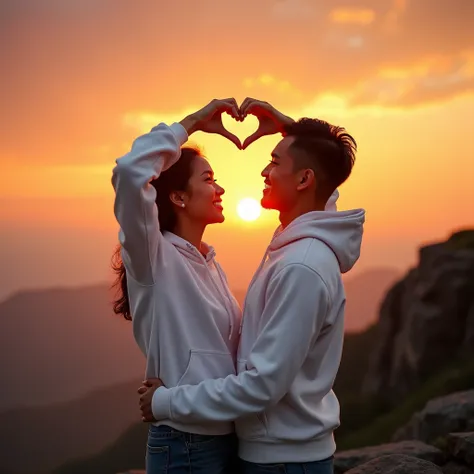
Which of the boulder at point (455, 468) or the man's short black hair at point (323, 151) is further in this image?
the boulder at point (455, 468)

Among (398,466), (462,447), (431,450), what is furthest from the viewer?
(431,450)

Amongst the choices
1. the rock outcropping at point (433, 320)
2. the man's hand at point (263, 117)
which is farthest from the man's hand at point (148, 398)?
the rock outcropping at point (433, 320)

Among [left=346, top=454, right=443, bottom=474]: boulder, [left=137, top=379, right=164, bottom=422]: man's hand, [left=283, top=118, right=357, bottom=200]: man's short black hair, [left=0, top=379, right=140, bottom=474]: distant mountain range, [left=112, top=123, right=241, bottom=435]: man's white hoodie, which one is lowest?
[left=0, top=379, right=140, bottom=474]: distant mountain range

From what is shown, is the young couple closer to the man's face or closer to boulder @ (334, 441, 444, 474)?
the man's face

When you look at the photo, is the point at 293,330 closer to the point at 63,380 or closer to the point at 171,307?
the point at 171,307

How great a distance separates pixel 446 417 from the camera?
796 cm

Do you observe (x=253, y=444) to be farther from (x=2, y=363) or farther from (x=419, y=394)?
(x=2, y=363)

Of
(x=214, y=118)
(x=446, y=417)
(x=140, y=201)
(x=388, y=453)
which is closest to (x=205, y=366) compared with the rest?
(x=140, y=201)

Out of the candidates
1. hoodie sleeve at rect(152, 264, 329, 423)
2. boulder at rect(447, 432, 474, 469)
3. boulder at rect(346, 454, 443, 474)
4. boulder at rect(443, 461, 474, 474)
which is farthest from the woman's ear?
boulder at rect(443, 461, 474, 474)

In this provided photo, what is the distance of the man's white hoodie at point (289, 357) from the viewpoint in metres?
3.21

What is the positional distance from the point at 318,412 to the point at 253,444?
0.37 m

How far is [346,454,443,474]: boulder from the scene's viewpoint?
16.6 ft

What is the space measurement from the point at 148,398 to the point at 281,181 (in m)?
1.34

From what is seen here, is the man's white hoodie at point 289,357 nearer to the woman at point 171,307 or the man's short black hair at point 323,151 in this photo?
the woman at point 171,307
